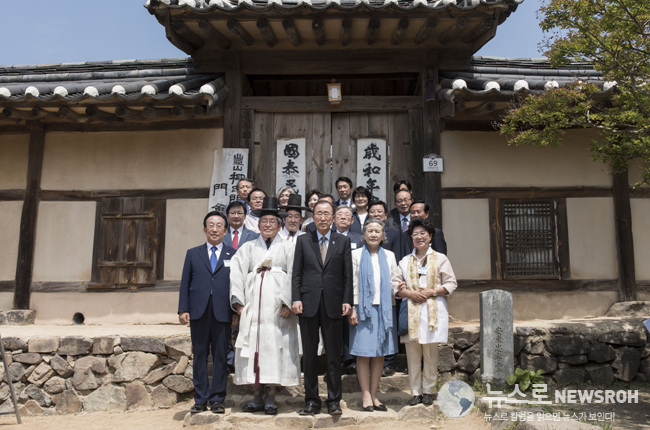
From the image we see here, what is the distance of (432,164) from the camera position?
7441mm

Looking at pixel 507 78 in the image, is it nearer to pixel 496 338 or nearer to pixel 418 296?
pixel 496 338

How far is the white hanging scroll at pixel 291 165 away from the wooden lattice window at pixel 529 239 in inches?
114

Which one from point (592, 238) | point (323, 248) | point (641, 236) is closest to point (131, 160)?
point (323, 248)

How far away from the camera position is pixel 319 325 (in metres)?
5.18

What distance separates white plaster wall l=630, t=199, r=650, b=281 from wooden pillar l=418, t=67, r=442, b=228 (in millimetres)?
2729

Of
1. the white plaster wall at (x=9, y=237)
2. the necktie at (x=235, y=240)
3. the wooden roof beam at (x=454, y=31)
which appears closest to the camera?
the necktie at (x=235, y=240)

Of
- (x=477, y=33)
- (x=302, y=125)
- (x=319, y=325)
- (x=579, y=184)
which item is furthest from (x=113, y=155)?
(x=579, y=184)

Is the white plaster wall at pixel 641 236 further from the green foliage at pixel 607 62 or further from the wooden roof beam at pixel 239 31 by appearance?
the wooden roof beam at pixel 239 31

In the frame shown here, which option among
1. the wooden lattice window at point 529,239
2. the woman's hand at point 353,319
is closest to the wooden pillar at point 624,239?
the wooden lattice window at point 529,239

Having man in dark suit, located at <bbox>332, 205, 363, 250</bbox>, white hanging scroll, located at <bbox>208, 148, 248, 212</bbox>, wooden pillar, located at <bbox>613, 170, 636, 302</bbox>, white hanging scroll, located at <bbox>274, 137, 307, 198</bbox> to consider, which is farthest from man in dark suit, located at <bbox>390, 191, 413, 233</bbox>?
wooden pillar, located at <bbox>613, 170, 636, 302</bbox>

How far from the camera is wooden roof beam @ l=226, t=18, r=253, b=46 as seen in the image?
692cm

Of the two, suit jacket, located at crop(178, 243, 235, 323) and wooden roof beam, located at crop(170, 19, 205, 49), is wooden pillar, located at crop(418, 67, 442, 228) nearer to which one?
suit jacket, located at crop(178, 243, 235, 323)

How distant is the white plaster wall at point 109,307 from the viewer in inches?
297

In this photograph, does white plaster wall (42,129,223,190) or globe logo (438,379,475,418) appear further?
white plaster wall (42,129,223,190)
